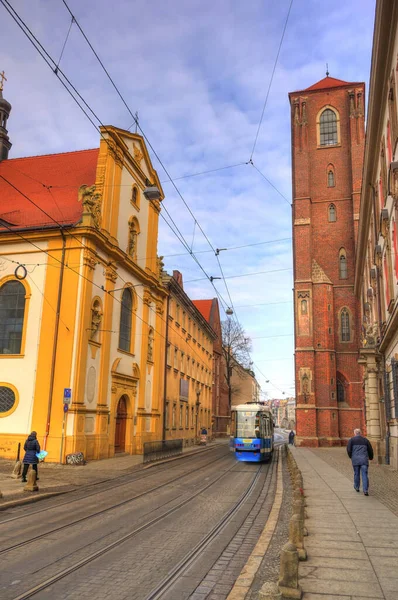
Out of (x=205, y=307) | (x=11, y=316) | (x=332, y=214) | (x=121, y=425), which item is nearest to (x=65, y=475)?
(x=11, y=316)

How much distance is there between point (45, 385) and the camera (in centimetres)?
2123

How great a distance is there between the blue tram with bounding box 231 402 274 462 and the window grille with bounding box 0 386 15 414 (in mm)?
10982

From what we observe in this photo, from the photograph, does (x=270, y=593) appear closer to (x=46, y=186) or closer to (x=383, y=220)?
(x=383, y=220)

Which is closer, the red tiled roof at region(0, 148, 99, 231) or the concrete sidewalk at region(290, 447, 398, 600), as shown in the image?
the concrete sidewalk at region(290, 447, 398, 600)

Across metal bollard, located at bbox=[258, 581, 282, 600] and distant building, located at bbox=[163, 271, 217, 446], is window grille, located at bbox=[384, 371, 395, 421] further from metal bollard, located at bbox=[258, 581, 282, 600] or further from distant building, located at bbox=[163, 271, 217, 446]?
metal bollard, located at bbox=[258, 581, 282, 600]

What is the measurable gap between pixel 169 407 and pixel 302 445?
39.9 feet

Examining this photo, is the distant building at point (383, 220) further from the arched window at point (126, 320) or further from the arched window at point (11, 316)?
the arched window at point (11, 316)

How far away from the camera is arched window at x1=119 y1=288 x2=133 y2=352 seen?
2692cm

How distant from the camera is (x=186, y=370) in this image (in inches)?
1630

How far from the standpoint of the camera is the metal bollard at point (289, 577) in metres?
4.87

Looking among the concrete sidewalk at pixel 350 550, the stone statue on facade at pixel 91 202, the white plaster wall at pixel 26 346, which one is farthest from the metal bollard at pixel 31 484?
the stone statue on facade at pixel 91 202

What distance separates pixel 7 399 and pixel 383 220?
57.4 ft

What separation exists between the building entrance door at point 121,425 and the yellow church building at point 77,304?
0.18 ft

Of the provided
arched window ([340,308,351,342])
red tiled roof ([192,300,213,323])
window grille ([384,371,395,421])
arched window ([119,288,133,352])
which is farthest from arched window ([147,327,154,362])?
red tiled roof ([192,300,213,323])
